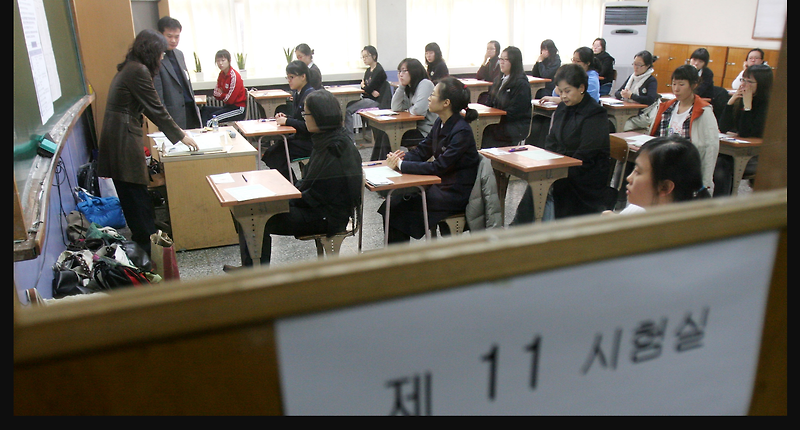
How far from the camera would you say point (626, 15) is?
9.41ft

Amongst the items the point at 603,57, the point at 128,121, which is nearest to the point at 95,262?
the point at 128,121

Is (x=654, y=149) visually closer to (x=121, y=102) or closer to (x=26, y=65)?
(x=26, y=65)

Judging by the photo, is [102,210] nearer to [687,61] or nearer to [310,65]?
[310,65]

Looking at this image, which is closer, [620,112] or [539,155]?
[620,112]

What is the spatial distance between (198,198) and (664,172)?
2625 millimetres

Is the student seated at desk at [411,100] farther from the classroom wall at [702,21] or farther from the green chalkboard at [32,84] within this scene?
the green chalkboard at [32,84]

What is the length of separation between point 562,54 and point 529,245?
3.10 m

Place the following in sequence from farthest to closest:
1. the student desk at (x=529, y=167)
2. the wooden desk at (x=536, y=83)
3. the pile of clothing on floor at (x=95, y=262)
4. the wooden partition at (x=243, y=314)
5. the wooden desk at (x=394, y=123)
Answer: the wooden desk at (x=536, y=83) → the wooden desk at (x=394, y=123) → the student desk at (x=529, y=167) → the pile of clothing on floor at (x=95, y=262) → the wooden partition at (x=243, y=314)

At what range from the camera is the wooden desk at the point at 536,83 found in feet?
11.7

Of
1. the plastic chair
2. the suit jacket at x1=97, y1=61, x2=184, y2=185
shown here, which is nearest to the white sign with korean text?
the plastic chair

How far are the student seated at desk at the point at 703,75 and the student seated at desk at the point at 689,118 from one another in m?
0.02

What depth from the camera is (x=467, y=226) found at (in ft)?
5.61

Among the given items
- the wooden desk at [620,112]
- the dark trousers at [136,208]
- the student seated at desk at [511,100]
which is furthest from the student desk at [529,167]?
the dark trousers at [136,208]

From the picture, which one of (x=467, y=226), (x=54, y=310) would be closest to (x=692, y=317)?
(x=54, y=310)
